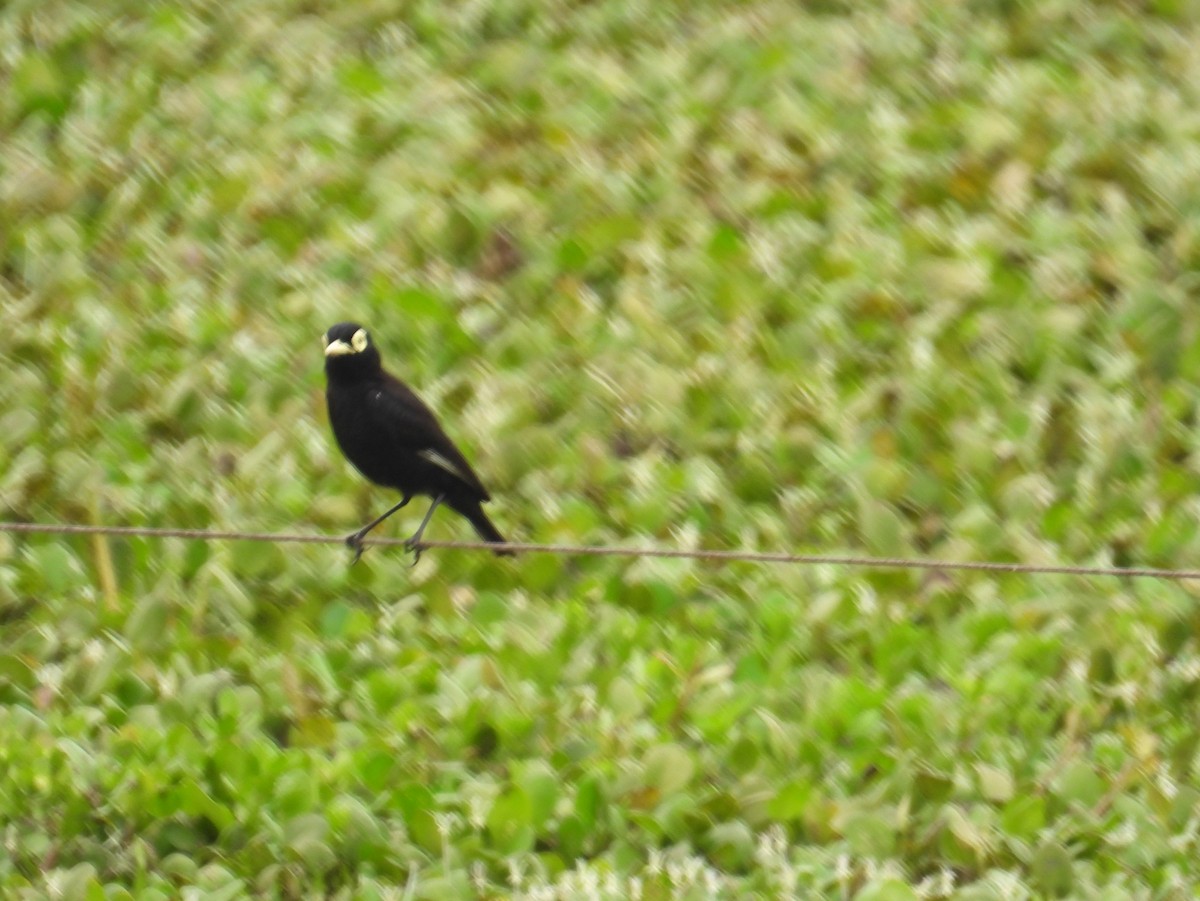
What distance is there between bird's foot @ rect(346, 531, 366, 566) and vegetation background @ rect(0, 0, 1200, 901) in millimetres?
159

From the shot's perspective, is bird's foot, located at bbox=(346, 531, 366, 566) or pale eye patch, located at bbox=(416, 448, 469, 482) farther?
pale eye patch, located at bbox=(416, 448, 469, 482)

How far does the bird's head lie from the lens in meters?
5.12

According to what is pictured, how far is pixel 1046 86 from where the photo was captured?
847 cm

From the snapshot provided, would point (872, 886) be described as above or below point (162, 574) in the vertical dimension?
above

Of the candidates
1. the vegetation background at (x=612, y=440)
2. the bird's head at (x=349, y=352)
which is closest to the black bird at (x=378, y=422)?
the bird's head at (x=349, y=352)

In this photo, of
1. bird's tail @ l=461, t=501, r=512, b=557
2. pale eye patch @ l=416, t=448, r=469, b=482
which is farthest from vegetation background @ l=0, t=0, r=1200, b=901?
pale eye patch @ l=416, t=448, r=469, b=482

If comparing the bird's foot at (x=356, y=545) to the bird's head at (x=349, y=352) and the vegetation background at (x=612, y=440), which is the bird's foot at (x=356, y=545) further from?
the bird's head at (x=349, y=352)

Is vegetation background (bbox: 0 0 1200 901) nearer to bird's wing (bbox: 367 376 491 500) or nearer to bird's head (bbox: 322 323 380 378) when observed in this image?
bird's wing (bbox: 367 376 491 500)

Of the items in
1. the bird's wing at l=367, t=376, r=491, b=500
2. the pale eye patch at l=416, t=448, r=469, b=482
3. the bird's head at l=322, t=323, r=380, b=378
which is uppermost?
the bird's head at l=322, t=323, r=380, b=378

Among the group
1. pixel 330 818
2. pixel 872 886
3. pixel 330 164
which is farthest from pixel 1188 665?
pixel 330 164

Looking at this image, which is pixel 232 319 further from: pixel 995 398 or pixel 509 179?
pixel 995 398

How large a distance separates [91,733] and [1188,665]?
3.02 metres

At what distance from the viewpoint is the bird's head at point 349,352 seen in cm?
512

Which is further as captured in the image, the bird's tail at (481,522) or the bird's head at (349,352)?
the bird's tail at (481,522)
